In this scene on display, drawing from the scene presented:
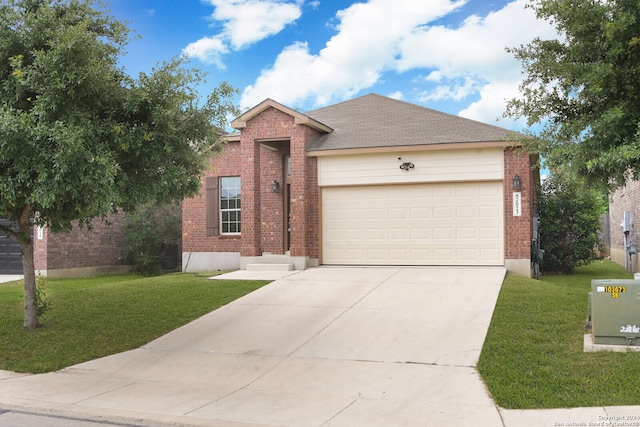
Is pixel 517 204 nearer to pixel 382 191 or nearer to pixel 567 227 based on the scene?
pixel 382 191

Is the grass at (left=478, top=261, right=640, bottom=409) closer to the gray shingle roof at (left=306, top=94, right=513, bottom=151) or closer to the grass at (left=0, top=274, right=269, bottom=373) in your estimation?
the gray shingle roof at (left=306, top=94, right=513, bottom=151)

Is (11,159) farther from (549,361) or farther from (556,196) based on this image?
(556,196)

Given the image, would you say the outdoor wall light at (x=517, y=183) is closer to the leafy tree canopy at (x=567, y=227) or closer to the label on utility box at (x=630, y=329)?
the leafy tree canopy at (x=567, y=227)

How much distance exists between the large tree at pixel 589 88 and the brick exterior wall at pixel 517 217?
484 cm

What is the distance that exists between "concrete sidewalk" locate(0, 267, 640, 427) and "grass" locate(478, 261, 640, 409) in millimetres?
248

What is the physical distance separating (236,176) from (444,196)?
6708 millimetres

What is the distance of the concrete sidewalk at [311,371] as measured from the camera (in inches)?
251

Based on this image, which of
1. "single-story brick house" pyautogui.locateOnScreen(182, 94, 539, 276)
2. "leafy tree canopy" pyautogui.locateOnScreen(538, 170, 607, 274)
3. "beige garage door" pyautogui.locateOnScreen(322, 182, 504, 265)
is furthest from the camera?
"leafy tree canopy" pyautogui.locateOnScreen(538, 170, 607, 274)

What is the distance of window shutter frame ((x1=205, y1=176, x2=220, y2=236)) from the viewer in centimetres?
1872

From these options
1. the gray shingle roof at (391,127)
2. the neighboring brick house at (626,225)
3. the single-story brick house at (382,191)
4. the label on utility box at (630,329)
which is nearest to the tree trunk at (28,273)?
the single-story brick house at (382,191)

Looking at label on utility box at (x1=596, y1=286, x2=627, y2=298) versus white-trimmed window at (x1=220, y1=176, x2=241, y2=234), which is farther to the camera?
white-trimmed window at (x1=220, y1=176, x2=241, y2=234)

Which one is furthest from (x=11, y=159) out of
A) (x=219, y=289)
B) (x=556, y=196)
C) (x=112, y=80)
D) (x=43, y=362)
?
(x=556, y=196)

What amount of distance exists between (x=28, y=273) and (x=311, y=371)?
5540 millimetres

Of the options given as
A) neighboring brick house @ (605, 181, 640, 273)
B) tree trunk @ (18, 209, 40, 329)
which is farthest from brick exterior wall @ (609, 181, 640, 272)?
tree trunk @ (18, 209, 40, 329)
